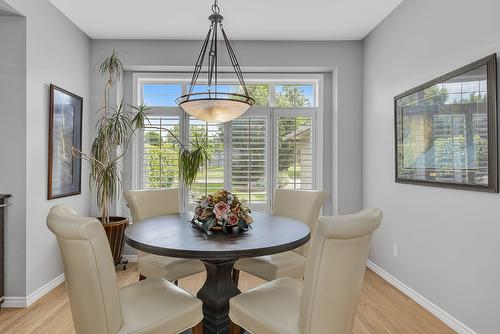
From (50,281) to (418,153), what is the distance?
11.9ft

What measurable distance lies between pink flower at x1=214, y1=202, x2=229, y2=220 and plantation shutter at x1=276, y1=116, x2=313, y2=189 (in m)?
2.18

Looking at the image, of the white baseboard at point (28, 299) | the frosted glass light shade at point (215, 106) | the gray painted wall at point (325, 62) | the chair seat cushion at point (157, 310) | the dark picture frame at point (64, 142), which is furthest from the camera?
the gray painted wall at point (325, 62)

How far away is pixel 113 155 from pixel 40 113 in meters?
1.11

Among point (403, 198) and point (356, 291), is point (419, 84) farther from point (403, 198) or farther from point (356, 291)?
point (356, 291)

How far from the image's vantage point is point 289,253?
102 inches

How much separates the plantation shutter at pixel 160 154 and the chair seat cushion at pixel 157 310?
2.37 meters

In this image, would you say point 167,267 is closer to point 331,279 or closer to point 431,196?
point 331,279

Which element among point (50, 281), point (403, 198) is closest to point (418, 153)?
point (403, 198)

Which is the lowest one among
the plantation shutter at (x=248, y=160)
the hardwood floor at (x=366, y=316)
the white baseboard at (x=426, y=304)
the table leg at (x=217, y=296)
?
the hardwood floor at (x=366, y=316)

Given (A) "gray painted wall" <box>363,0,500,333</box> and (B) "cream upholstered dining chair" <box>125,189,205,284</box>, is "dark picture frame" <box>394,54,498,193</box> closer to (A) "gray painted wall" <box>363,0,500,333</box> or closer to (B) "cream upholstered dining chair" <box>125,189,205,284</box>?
(A) "gray painted wall" <box>363,0,500,333</box>

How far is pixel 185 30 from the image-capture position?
3.71 meters

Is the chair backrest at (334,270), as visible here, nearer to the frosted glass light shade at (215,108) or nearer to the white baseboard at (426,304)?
the frosted glass light shade at (215,108)

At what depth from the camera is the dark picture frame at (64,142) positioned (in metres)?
3.08

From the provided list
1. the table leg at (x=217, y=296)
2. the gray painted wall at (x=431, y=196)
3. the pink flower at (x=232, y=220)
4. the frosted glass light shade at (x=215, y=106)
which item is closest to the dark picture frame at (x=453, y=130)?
the gray painted wall at (x=431, y=196)
